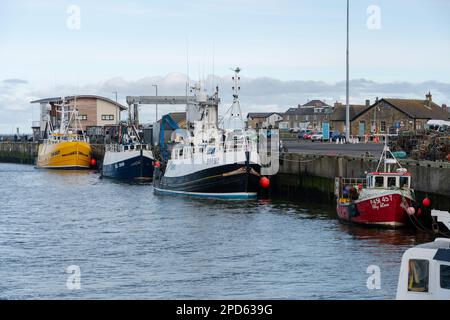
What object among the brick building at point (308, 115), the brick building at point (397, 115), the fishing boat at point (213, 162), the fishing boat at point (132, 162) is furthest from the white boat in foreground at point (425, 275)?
the brick building at point (308, 115)

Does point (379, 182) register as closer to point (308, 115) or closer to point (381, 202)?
point (381, 202)

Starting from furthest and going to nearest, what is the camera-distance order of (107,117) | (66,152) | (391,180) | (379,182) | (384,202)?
(107,117) < (66,152) < (379,182) < (391,180) < (384,202)

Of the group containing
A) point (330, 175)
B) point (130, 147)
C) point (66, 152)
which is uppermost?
point (130, 147)

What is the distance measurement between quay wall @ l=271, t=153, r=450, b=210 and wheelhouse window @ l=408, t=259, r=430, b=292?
64.7ft

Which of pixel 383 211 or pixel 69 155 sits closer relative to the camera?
pixel 383 211

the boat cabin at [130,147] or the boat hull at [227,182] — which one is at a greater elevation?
the boat cabin at [130,147]

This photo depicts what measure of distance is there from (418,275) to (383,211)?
19127 mm

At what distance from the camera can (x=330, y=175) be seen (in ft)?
152

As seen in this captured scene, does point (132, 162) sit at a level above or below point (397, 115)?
below


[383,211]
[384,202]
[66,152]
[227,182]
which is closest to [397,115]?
[66,152]

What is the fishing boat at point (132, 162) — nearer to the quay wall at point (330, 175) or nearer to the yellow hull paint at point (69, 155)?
the yellow hull paint at point (69, 155)

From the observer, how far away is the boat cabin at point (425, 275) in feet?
46.9

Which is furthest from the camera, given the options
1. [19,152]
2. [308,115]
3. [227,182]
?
[308,115]

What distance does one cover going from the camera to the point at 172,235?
3334 cm
